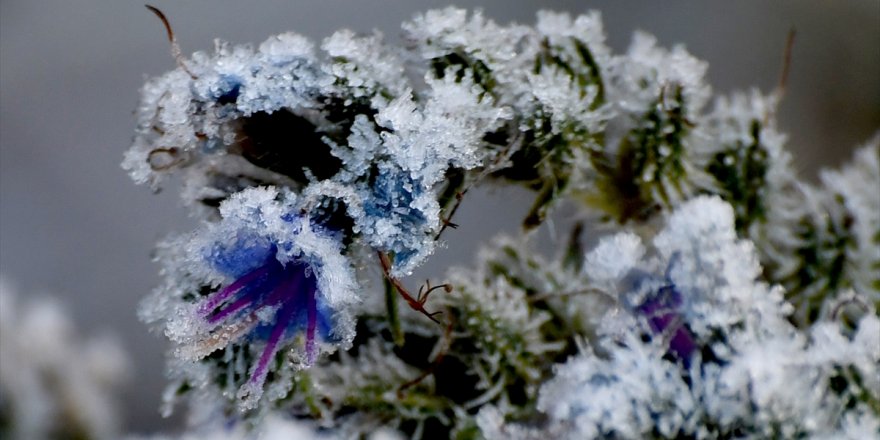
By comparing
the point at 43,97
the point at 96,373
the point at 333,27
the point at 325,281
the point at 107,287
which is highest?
the point at 333,27

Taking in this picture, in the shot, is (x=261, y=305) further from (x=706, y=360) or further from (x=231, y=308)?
(x=706, y=360)

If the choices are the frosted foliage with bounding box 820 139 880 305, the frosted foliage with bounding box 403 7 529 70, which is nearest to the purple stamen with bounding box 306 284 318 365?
the frosted foliage with bounding box 403 7 529 70

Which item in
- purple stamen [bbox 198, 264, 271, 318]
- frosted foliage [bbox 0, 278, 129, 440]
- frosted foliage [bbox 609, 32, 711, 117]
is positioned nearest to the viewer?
purple stamen [bbox 198, 264, 271, 318]

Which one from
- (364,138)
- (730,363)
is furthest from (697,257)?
(364,138)

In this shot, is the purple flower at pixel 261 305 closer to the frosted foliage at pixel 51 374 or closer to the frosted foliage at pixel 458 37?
the frosted foliage at pixel 458 37

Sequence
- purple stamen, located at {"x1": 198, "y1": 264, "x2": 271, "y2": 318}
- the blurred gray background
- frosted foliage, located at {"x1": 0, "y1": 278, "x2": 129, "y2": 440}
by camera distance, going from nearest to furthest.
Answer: purple stamen, located at {"x1": 198, "y1": 264, "x2": 271, "y2": 318}
frosted foliage, located at {"x1": 0, "y1": 278, "x2": 129, "y2": 440}
the blurred gray background

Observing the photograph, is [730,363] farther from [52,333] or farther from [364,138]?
[52,333]

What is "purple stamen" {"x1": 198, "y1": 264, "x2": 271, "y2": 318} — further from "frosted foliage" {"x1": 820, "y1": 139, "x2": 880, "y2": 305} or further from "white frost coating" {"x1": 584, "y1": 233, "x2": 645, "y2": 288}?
"frosted foliage" {"x1": 820, "y1": 139, "x2": 880, "y2": 305}
